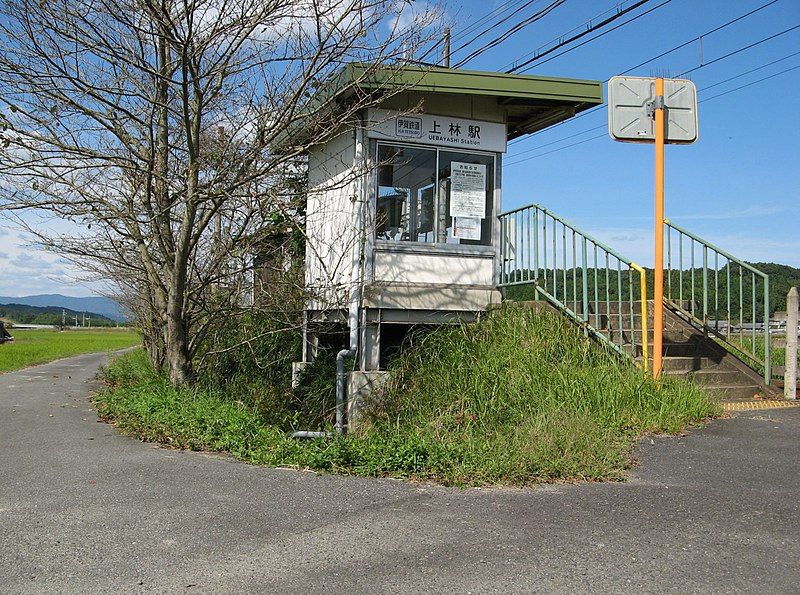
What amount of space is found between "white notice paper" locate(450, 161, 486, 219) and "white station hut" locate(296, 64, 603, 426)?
13mm

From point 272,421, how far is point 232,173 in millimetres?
3006

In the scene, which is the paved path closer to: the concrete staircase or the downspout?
the concrete staircase

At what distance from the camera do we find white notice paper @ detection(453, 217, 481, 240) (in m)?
10.0

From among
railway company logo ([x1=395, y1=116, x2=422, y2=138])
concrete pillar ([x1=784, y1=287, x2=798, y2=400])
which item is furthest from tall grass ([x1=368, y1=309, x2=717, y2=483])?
railway company logo ([x1=395, y1=116, x2=422, y2=138])

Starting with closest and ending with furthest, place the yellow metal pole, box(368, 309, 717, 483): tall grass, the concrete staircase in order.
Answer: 1. box(368, 309, 717, 483): tall grass
2. the yellow metal pole
3. the concrete staircase

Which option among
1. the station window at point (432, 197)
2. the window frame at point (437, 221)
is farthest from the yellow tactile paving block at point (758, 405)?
the station window at point (432, 197)

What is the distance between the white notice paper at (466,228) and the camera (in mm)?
10023

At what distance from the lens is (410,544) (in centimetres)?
433

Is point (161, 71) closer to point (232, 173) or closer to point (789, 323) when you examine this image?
point (232, 173)

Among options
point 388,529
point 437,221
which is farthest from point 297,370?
point 388,529

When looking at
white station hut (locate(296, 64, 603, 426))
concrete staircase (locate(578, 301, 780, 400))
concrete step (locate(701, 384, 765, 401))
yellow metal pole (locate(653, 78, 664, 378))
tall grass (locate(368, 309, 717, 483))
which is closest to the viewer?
tall grass (locate(368, 309, 717, 483))

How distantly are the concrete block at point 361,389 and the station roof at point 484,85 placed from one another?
3314mm

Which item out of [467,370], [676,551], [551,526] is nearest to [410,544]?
[551,526]

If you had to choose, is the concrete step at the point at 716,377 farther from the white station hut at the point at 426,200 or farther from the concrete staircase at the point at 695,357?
the white station hut at the point at 426,200
